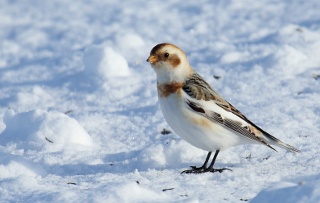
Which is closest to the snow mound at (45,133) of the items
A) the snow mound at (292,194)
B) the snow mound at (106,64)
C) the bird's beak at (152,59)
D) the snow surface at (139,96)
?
the snow surface at (139,96)

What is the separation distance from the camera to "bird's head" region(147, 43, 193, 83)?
485 cm

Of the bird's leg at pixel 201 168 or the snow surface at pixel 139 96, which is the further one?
the bird's leg at pixel 201 168

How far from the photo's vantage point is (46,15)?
9211 millimetres

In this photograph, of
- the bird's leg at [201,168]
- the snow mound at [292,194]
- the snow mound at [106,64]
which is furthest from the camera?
the snow mound at [106,64]

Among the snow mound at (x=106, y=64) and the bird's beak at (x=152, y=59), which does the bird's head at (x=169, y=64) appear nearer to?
the bird's beak at (x=152, y=59)

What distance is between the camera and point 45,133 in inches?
212

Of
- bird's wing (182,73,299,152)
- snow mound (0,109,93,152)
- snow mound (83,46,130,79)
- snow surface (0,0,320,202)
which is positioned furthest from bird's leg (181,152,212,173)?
snow mound (83,46,130,79)

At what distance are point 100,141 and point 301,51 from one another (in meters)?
2.61

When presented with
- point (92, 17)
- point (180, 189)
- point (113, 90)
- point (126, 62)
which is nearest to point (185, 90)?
point (180, 189)

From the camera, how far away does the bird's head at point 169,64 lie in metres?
4.85

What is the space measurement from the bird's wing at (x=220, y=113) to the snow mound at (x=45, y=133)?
40.6 inches

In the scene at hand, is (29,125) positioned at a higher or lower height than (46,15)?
lower

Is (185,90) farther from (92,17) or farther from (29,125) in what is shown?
(92,17)

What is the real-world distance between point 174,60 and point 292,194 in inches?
65.7
